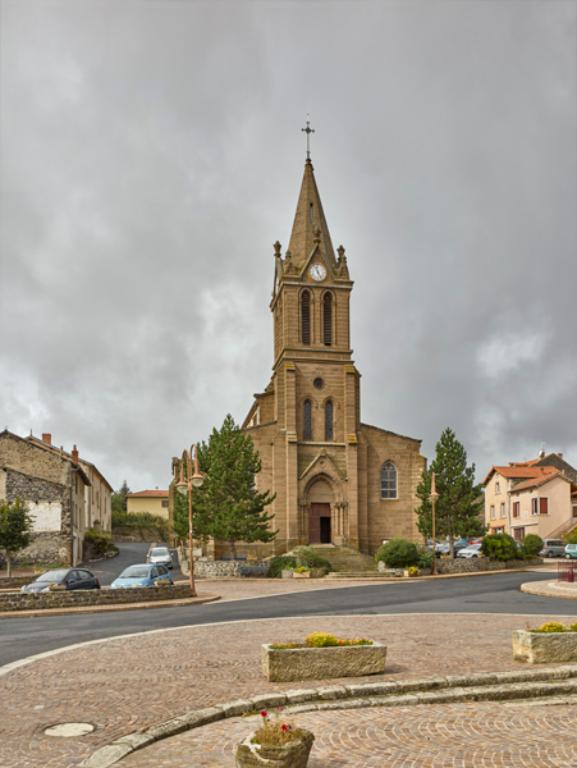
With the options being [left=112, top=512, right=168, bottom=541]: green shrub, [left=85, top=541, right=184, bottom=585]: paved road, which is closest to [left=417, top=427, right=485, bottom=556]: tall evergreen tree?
[left=85, top=541, right=184, bottom=585]: paved road

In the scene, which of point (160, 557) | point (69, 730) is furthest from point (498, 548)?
point (69, 730)

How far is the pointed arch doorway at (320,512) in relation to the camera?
50.3 metres

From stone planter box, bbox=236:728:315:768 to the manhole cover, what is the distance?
7.96 ft

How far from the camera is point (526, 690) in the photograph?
10062mm

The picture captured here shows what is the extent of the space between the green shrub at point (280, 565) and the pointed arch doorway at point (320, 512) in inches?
354

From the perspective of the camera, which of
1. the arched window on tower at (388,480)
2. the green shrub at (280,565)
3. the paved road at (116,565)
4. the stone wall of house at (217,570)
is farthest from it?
the arched window on tower at (388,480)

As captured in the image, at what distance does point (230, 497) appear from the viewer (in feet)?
140

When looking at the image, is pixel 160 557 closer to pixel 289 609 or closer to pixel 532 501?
Result: pixel 289 609

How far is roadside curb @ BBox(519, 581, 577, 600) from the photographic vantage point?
2553 cm

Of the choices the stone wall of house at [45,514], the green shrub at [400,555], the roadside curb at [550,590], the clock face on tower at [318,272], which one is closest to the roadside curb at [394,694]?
the roadside curb at [550,590]

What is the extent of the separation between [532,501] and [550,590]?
1674 inches

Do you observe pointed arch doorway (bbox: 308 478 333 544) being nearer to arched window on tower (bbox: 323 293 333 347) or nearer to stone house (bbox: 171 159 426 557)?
stone house (bbox: 171 159 426 557)

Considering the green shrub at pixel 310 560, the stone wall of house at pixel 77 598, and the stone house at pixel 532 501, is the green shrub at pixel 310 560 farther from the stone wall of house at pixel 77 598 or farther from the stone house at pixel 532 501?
the stone house at pixel 532 501

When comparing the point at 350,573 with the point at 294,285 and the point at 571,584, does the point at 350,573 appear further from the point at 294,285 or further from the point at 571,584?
the point at 294,285
